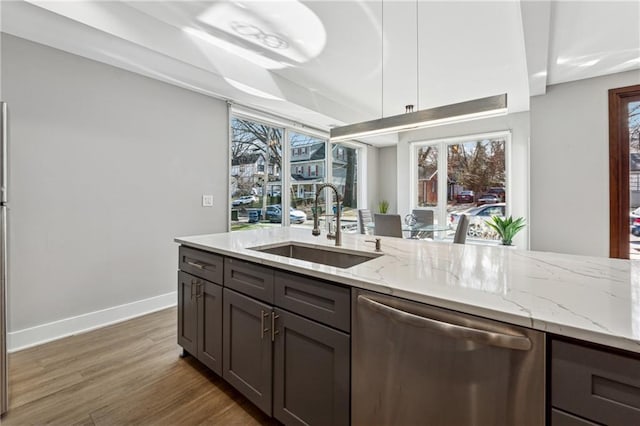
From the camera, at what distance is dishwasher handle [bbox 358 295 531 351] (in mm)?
799

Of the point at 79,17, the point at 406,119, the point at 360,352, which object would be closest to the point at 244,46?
the point at 79,17

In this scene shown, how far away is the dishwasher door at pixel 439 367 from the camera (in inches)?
31.9

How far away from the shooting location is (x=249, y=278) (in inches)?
62.3

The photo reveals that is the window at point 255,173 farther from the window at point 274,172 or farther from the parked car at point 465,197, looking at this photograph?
the parked car at point 465,197

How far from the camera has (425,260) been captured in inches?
58.9

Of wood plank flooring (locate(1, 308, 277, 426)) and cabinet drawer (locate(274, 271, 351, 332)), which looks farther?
wood plank flooring (locate(1, 308, 277, 426))

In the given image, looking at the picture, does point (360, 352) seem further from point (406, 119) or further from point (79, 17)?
point (79, 17)

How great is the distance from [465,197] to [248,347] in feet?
17.0

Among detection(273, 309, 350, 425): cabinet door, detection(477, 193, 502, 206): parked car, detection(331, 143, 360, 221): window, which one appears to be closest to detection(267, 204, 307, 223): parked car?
detection(331, 143, 360, 221): window

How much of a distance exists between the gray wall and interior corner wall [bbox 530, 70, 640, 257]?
398cm

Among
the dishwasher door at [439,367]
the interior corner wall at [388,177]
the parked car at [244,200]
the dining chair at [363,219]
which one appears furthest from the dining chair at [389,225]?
the interior corner wall at [388,177]

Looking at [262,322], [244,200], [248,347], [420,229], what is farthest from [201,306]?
[420,229]

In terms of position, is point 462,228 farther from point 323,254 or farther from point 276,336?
point 276,336

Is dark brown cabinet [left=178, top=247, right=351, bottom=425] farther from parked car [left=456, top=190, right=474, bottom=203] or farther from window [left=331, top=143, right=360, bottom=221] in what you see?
parked car [left=456, top=190, right=474, bottom=203]
